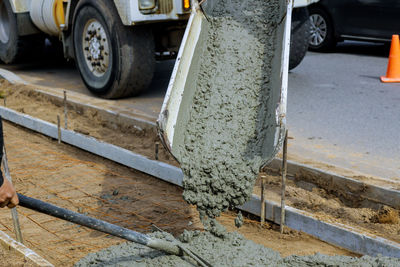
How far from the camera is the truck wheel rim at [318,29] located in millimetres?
11328

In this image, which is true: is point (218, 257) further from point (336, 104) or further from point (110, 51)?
point (110, 51)

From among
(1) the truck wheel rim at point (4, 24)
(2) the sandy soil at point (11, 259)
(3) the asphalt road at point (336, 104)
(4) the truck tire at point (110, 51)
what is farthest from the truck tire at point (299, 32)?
(2) the sandy soil at point (11, 259)

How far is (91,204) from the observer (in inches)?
191

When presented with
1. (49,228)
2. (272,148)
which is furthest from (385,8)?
(49,228)

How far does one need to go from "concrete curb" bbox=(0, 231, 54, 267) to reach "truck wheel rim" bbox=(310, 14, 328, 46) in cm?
907

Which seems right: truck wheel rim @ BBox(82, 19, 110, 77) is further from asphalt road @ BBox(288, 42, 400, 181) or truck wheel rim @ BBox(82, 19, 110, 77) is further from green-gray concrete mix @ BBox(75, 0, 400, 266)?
asphalt road @ BBox(288, 42, 400, 181)

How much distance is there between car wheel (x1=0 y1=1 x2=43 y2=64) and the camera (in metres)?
9.95

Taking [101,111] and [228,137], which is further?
[101,111]

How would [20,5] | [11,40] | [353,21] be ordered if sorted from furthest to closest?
[353,21] < [11,40] < [20,5]

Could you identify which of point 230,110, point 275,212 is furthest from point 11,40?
point 275,212

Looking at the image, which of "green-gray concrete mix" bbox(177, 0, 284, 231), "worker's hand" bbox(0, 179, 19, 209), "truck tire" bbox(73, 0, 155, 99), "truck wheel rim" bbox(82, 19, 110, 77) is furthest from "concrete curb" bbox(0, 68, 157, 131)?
"worker's hand" bbox(0, 179, 19, 209)

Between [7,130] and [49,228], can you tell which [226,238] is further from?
[7,130]

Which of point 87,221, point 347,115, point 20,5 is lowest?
point 347,115

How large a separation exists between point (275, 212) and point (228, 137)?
73cm
